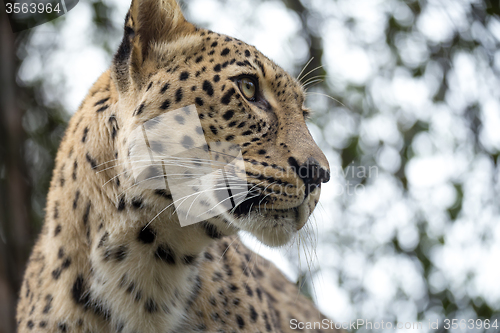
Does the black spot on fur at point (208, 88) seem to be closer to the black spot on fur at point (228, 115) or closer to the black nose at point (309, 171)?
the black spot on fur at point (228, 115)

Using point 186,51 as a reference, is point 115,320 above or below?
below

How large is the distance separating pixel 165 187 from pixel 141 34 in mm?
1372

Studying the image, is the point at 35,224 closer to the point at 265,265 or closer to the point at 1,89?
the point at 1,89

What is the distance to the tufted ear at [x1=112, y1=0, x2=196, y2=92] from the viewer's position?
3.95 metres

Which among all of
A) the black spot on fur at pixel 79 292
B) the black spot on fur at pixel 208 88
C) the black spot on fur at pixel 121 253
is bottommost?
the black spot on fur at pixel 79 292

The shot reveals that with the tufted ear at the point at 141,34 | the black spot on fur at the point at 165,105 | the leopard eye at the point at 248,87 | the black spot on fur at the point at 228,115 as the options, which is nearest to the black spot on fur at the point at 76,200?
the tufted ear at the point at 141,34

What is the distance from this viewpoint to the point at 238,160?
3.68 meters

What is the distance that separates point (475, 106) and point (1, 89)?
30.4ft

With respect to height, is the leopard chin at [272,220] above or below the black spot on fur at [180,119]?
below

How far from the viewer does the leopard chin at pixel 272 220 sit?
3.70 metres

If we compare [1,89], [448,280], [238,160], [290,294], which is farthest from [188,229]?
[448,280]

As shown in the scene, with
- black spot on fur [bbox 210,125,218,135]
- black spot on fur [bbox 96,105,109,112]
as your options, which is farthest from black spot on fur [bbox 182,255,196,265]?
black spot on fur [bbox 96,105,109,112]

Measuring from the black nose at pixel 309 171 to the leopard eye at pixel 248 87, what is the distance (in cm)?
76

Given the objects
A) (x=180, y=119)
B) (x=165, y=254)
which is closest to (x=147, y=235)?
(x=165, y=254)
